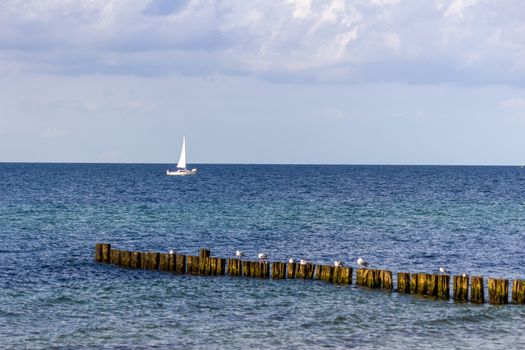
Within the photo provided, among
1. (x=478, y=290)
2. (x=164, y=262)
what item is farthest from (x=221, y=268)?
(x=478, y=290)

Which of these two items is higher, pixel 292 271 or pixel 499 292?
pixel 499 292

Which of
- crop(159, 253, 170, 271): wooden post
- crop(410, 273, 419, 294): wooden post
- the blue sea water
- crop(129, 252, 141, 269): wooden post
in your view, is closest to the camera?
the blue sea water

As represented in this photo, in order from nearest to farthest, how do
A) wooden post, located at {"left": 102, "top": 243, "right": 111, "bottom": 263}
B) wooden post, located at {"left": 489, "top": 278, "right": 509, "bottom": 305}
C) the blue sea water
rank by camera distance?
1. the blue sea water
2. wooden post, located at {"left": 489, "top": 278, "right": 509, "bottom": 305}
3. wooden post, located at {"left": 102, "top": 243, "right": 111, "bottom": 263}

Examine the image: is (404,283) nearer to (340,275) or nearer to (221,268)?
(340,275)

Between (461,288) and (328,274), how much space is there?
674 cm

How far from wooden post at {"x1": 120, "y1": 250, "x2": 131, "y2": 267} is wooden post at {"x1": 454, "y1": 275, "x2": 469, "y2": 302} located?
17606mm

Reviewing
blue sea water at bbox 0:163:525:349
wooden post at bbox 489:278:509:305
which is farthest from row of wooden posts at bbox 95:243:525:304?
blue sea water at bbox 0:163:525:349

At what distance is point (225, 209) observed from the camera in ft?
268

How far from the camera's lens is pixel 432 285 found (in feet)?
116

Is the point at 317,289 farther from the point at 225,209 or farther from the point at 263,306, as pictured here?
the point at 225,209

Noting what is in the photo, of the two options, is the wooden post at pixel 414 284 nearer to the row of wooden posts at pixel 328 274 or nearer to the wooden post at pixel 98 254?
the row of wooden posts at pixel 328 274

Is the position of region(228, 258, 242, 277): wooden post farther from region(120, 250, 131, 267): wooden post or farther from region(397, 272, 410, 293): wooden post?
region(397, 272, 410, 293): wooden post

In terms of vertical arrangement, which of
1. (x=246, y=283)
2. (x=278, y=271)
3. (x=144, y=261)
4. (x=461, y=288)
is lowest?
(x=246, y=283)

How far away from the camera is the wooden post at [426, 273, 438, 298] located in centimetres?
3528
